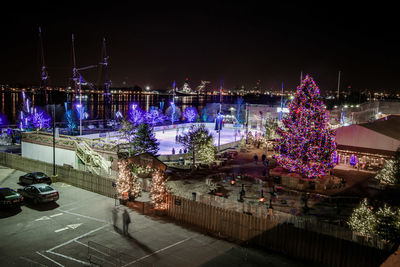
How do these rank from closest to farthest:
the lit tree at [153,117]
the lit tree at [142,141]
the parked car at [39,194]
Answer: the parked car at [39,194] < the lit tree at [142,141] < the lit tree at [153,117]

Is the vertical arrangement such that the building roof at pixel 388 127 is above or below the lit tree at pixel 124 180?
above

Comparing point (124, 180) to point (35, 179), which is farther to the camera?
point (35, 179)

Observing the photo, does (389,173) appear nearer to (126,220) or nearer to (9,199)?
(126,220)

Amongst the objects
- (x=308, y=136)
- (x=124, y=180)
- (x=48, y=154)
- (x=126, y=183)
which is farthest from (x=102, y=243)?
(x=48, y=154)

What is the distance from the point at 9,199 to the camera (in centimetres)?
1730

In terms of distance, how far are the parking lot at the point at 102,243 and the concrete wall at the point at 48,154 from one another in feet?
30.9

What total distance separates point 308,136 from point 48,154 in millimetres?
23454

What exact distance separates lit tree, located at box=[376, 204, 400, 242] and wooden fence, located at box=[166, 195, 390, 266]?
580 mm

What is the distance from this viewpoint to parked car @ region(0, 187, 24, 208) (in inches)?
674

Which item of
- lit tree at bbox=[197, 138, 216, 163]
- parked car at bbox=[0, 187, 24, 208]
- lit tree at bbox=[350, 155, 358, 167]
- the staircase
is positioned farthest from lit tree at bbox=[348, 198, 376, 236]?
lit tree at bbox=[350, 155, 358, 167]

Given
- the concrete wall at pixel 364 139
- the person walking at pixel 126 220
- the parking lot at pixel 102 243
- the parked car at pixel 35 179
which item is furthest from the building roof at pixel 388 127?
the parked car at pixel 35 179

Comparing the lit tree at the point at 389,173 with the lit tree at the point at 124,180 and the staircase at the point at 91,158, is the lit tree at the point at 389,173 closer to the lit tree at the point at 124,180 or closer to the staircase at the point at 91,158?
the lit tree at the point at 124,180

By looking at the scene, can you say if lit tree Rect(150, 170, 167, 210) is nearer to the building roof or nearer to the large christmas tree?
the large christmas tree

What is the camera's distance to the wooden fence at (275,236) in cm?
1137
